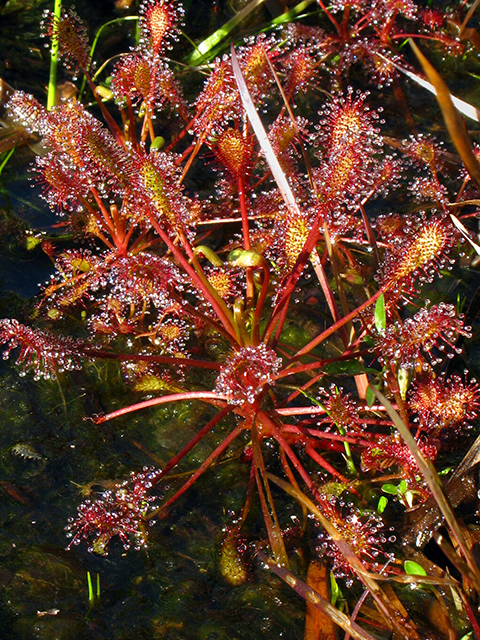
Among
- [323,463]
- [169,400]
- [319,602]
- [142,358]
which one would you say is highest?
[142,358]

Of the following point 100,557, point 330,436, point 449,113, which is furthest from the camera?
point 330,436

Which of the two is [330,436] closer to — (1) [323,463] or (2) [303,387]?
(1) [323,463]

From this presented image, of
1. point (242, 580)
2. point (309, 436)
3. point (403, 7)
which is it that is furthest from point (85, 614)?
point (403, 7)

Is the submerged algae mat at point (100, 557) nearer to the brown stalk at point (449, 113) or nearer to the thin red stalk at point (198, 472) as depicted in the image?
the thin red stalk at point (198, 472)

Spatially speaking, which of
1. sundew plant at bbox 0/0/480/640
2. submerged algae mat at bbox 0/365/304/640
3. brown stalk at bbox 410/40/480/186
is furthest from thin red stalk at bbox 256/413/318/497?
brown stalk at bbox 410/40/480/186

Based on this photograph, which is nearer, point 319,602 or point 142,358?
point 319,602

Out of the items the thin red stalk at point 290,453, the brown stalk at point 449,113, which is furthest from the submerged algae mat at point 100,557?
the brown stalk at point 449,113

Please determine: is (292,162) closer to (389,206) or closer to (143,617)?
(389,206)

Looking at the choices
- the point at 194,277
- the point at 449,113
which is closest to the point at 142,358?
the point at 194,277
